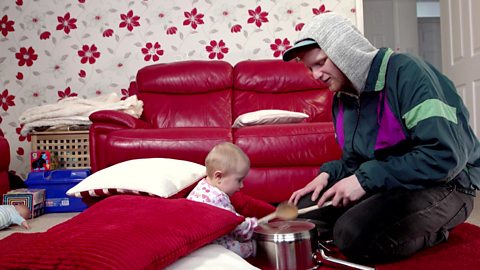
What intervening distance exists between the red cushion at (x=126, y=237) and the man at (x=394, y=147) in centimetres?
39

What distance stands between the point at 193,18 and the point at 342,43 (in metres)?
2.63

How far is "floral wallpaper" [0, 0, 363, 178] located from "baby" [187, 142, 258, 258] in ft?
7.86

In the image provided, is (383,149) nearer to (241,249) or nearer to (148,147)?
(241,249)

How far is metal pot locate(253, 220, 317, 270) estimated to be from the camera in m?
1.26

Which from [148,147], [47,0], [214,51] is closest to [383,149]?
[148,147]

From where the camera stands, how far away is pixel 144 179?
5.47ft

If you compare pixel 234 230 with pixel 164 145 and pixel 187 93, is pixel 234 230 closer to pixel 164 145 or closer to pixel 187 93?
pixel 164 145

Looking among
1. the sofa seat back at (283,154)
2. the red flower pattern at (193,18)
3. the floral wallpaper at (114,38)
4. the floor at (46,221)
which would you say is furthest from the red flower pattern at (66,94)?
the sofa seat back at (283,154)

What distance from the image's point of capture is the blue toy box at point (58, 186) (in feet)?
9.53

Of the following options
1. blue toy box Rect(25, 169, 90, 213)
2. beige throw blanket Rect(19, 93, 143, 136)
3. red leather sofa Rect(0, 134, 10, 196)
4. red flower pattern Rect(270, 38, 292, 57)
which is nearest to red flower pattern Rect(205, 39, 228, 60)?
red flower pattern Rect(270, 38, 292, 57)

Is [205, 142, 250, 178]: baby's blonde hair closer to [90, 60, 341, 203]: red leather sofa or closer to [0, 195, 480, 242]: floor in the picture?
[90, 60, 341, 203]: red leather sofa

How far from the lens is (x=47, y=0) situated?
3738 millimetres

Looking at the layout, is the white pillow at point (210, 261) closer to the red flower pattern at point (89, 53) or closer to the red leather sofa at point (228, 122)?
the red leather sofa at point (228, 122)

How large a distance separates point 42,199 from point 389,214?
7.59ft
